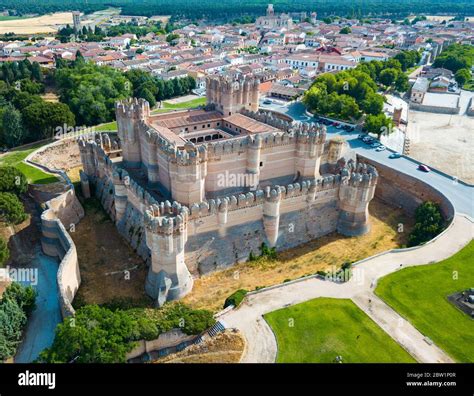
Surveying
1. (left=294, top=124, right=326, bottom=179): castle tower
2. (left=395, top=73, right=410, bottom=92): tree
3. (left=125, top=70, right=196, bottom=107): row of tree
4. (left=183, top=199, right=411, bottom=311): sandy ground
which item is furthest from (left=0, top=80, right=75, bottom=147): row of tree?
(left=395, top=73, right=410, bottom=92): tree

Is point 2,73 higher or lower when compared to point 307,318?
higher

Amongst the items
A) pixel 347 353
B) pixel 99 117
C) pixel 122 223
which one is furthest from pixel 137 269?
pixel 99 117

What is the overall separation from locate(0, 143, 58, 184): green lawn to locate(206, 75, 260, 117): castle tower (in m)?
24.0

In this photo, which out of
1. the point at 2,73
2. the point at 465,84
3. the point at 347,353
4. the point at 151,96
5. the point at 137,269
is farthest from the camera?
the point at 465,84

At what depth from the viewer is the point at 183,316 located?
3106 cm

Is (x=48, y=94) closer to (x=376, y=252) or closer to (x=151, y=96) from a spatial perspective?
(x=151, y=96)

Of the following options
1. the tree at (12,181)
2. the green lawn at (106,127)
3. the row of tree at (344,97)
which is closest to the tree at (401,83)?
the row of tree at (344,97)

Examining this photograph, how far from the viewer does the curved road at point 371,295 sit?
28938mm

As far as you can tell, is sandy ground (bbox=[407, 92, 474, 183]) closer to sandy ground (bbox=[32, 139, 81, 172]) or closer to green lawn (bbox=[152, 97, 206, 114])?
green lawn (bbox=[152, 97, 206, 114])

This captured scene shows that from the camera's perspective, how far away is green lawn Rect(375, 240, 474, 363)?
29703mm

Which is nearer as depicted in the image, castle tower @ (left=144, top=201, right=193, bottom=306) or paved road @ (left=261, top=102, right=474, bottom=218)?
castle tower @ (left=144, top=201, right=193, bottom=306)

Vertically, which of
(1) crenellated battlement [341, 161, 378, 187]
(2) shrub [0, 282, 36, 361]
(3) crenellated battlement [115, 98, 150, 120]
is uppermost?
(3) crenellated battlement [115, 98, 150, 120]
